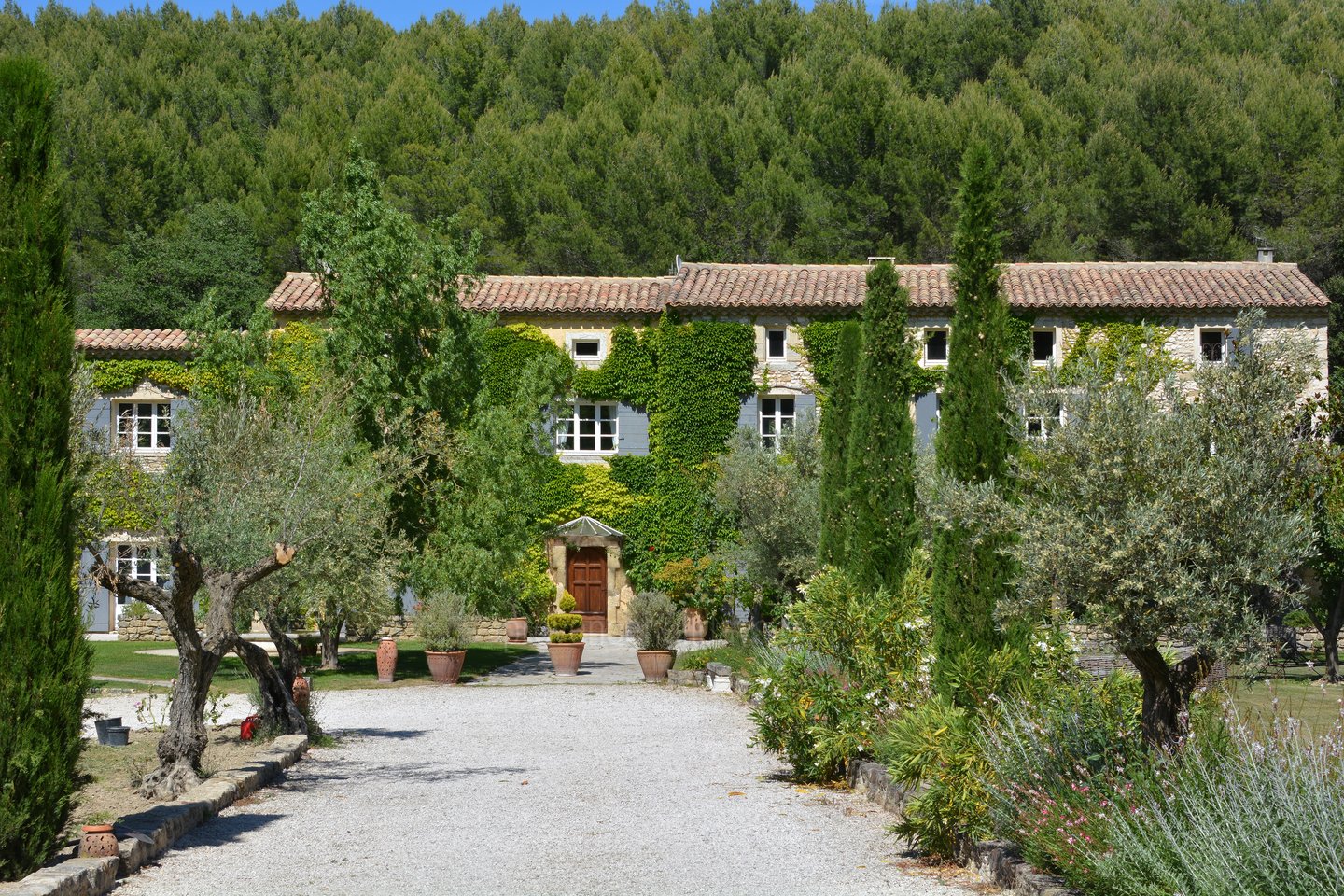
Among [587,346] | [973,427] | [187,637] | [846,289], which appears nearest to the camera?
[973,427]

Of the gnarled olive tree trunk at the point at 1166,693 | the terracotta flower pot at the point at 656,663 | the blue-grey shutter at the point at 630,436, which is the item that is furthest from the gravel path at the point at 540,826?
the blue-grey shutter at the point at 630,436

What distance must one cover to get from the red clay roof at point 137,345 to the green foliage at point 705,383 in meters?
11.3

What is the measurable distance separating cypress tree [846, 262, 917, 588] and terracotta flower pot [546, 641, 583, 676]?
982 centimetres

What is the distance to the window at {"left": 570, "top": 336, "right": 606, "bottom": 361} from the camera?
106ft

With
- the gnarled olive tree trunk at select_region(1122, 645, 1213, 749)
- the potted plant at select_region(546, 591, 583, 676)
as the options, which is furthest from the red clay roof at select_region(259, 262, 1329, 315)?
the gnarled olive tree trunk at select_region(1122, 645, 1213, 749)

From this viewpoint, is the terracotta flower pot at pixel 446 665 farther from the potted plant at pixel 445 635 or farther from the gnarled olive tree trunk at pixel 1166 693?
the gnarled olive tree trunk at pixel 1166 693

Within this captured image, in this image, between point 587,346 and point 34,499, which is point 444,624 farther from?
point 34,499

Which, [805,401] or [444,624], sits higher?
[805,401]

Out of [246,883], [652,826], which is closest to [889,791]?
[652,826]

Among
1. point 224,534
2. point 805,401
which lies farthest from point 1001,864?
point 805,401

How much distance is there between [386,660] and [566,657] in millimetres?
3053

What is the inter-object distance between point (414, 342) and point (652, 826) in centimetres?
1504

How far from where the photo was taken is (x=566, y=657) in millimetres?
22922

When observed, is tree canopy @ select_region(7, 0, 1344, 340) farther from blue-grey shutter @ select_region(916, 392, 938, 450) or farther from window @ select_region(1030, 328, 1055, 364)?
blue-grey shutter @ select_region(916, 392, 938, 450)
